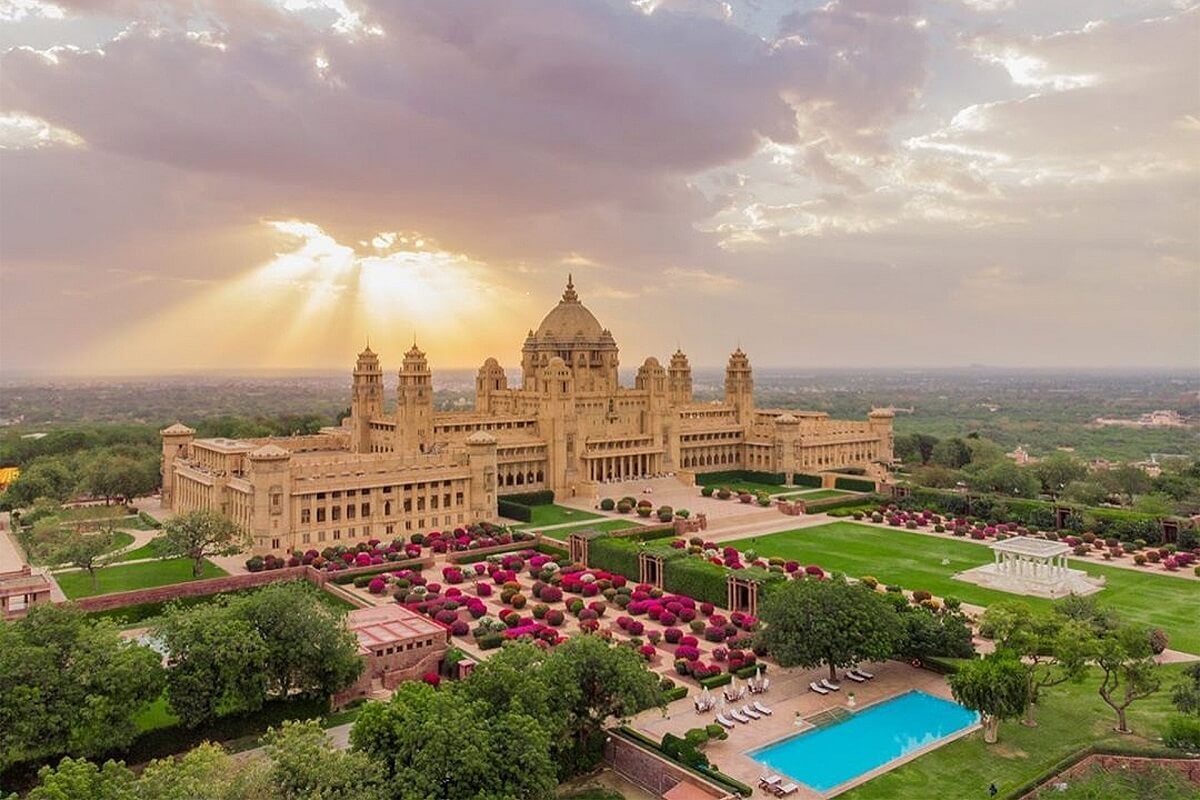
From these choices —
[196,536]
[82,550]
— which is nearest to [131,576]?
[82,550]

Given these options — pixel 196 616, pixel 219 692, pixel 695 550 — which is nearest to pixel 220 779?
pixel 219 692

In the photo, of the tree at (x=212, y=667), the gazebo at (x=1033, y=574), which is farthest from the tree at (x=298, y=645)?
the gazebo at (x=1033, y=574)

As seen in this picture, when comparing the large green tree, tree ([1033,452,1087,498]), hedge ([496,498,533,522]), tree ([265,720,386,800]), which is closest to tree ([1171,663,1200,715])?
tree ([265,720,386,800])

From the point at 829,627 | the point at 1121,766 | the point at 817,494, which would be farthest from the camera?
the point at 817,494

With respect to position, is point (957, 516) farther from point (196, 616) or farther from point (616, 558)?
point (196, 616)

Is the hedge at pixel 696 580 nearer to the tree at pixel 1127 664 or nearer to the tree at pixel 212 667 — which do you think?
the tree at pixel 1127 664

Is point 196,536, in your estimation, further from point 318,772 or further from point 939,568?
point 939,568
